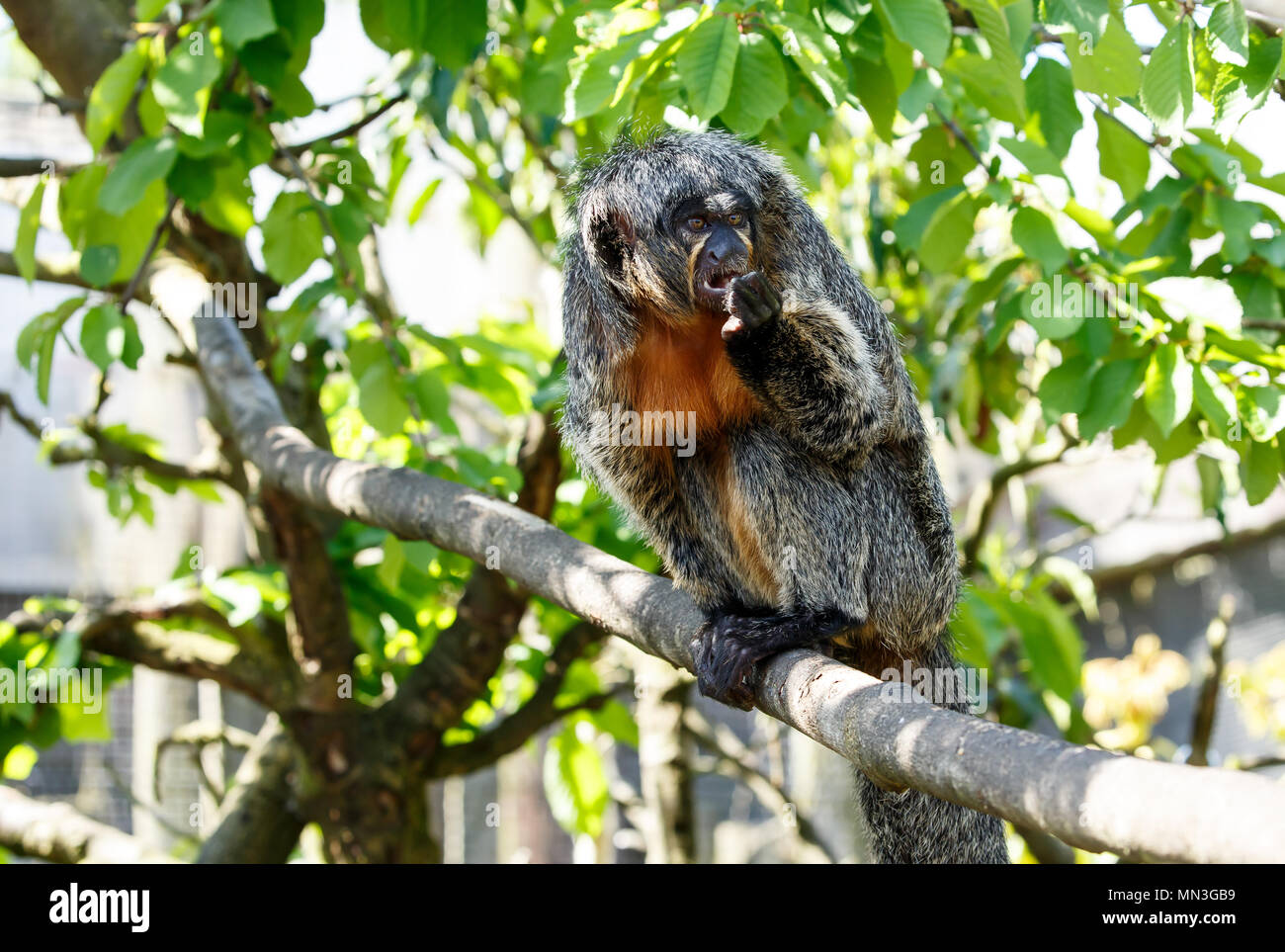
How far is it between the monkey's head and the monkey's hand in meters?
0.15

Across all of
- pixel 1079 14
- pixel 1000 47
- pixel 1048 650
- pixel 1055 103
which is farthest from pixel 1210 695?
pixel 1079 14

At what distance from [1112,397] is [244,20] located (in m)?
2.88

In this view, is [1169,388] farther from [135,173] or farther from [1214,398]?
[135,173]

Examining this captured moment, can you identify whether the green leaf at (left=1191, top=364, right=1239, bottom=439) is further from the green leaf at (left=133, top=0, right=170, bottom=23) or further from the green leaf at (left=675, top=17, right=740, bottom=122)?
the green leaf at (left=133, top=0, right=170, bottom=23)

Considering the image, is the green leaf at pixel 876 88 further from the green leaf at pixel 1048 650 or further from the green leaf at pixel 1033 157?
the green leaf at pixel 1048 650

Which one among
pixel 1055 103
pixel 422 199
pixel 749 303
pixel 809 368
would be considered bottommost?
pixel 809 368

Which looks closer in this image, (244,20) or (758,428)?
(244,20)

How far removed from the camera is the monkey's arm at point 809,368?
129 inches

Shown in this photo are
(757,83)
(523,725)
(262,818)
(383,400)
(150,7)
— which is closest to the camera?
(757,83)

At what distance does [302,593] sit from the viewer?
4.97 metres

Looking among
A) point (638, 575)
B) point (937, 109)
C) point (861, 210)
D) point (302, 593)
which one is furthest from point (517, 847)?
point (937, 109)

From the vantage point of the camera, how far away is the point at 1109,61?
3256 millimetres

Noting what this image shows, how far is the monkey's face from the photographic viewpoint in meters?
3.38

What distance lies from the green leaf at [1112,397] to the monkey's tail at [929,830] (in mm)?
1023
